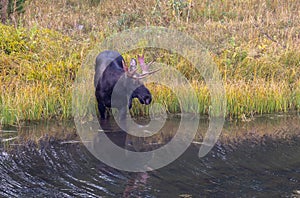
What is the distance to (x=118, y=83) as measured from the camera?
8.23 meters

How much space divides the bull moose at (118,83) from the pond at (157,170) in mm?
486

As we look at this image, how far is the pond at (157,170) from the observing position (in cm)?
559

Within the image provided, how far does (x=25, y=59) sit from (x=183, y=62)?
3.02m

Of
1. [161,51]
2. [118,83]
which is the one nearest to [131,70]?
[118,83]

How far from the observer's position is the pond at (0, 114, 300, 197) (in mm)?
5590

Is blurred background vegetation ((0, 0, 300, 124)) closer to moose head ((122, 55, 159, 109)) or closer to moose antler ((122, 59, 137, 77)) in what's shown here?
moose head ((122, 55, 159, 109))

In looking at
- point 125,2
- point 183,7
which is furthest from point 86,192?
point 125,2

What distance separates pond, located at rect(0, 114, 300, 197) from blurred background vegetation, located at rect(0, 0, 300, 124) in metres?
1.04

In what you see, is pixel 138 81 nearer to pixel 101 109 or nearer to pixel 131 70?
pixel 131 70

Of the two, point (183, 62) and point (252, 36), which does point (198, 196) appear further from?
point (252, 36)

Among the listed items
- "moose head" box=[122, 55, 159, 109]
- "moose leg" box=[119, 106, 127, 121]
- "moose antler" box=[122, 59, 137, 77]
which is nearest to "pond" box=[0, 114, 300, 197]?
"moose leg" box=[119, 106, 127, 121]

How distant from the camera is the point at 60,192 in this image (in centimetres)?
548

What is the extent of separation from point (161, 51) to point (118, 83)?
134 inches

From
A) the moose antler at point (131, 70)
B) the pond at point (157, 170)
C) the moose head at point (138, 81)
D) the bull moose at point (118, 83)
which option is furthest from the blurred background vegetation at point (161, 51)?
the moose antler at point (131, 70)
